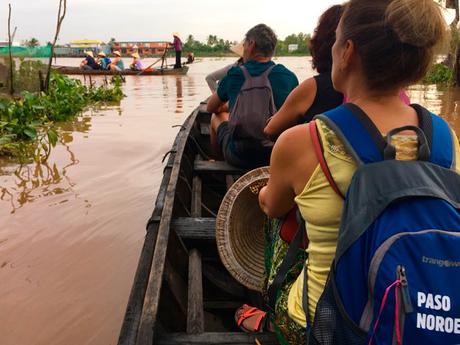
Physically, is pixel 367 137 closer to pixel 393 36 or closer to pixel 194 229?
pixel 393 36

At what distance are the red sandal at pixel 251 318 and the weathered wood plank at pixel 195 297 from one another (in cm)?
17

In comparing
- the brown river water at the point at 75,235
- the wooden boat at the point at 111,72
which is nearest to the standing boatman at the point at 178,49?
the wooden boat at the point at 111,72

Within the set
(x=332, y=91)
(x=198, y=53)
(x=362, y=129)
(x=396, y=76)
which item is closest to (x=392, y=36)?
(x=396, y=76)

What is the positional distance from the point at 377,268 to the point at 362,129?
1.09ft

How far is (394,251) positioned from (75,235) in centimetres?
281

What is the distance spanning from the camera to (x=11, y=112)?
6023 mm

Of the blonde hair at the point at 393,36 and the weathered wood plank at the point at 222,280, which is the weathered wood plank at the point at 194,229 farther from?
the blonde hair at the point at 393,36

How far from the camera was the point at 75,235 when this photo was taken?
325cm

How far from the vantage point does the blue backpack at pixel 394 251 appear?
88cm

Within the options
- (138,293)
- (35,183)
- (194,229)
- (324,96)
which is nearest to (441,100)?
(35,183)

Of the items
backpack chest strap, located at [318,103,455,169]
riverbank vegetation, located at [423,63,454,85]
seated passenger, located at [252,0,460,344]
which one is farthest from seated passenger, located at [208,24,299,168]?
riverbank vegetation, located at [423,63,454,85]

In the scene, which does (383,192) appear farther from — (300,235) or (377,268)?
(300,235)

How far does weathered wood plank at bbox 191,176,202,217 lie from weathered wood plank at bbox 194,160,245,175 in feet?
0.40

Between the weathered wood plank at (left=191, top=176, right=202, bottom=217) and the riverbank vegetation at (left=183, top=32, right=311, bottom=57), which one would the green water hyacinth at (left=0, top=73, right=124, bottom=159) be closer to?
the weathered wood plank at (left=191, top=176, right=202, bottom=217)
